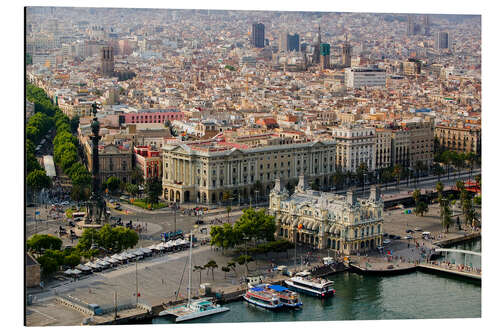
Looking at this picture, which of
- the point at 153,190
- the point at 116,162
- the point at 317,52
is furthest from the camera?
the point at 317,52

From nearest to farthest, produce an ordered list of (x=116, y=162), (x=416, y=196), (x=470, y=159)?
(x=416, y=196), (x=116, y=162), (x=470, y=159)

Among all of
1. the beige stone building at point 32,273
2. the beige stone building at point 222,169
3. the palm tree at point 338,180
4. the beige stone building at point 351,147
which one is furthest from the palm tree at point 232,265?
the beige stone building at point 351,147

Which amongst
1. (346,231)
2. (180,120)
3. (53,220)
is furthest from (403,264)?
(180,120)

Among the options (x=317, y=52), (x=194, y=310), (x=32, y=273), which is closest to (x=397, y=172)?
(x=194, y=310)

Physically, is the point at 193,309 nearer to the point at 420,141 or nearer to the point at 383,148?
the point at 383,148

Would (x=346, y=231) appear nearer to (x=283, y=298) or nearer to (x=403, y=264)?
(x=403, y=264)

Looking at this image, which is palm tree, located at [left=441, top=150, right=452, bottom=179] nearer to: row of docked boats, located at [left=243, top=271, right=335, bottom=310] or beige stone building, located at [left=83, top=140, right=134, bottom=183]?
beige stone building, located at [left=83, top=140, right=134, bottom=183]

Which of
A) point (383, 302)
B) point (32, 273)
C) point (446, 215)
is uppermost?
point (446, 215)

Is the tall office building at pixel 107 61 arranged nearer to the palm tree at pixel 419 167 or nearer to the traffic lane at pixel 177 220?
the palm tree at pixel 419 167
